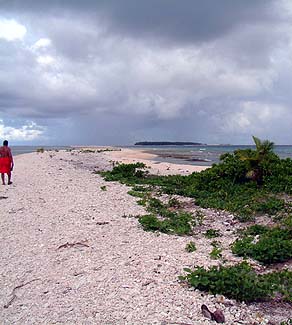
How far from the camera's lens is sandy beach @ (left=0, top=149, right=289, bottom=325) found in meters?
4.83

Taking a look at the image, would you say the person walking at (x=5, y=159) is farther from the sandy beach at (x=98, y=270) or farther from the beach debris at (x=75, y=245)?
the beach debris at (x=75, y=245)

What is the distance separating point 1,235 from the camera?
8.41 m

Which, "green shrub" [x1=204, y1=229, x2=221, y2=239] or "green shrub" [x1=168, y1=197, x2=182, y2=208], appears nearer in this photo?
"green shrub" [x1=204, y1=229, x2=221, y2=239]

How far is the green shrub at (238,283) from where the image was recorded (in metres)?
5.25

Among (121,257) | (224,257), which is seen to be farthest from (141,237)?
(224,257)

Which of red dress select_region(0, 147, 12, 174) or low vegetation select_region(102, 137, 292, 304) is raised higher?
red dress select_region(0, 147, 12, 174)

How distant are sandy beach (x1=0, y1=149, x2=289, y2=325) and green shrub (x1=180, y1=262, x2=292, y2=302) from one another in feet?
0.44

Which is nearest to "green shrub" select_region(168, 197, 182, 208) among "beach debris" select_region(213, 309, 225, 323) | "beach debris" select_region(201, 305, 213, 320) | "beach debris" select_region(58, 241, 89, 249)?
"beach debris" select_region(58, 241, 89, 249)

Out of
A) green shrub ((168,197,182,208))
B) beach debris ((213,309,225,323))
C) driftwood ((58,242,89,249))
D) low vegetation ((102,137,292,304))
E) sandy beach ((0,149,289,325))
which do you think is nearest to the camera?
beach debris ((213,309,225,323))

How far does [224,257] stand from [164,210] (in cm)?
393

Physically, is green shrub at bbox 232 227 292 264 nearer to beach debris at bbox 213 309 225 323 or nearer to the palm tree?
beach debris at bbox 213 309 225 323

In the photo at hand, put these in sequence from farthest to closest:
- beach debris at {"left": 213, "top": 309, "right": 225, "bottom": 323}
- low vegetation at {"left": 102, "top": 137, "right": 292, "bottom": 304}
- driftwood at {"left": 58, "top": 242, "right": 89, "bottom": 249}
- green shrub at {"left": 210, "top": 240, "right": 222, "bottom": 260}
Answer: driftwood at {"left": 58, "top": 242, "right": 89, "bottom": 249}
green shrub at {"left": 210, "top": 240, "right": 222, "bottom": 260}
low vegetation at {"left": 102, "top": 137, "right": 292, "bottom": 304}
beach debris at {"left": 213, "top": 309, "right": 225, "bottom": 323}

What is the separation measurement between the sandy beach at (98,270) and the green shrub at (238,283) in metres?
0.13

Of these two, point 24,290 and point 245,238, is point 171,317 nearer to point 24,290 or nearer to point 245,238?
point 24,290
